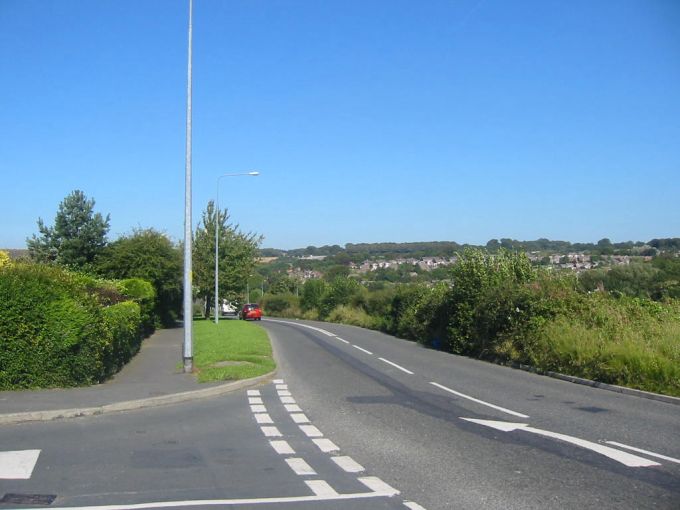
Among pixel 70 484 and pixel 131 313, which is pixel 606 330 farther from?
pixel 70 484

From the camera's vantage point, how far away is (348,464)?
306 inches

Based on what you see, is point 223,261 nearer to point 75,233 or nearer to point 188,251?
point 75,233

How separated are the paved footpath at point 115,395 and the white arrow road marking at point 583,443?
5.25 m

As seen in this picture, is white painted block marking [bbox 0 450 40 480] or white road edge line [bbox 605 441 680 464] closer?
white painted block marking [bbox 0 450 40 480]

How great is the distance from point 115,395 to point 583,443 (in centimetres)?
780

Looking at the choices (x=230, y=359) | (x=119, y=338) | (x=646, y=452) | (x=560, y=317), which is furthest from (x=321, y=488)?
(x=560, y=317)

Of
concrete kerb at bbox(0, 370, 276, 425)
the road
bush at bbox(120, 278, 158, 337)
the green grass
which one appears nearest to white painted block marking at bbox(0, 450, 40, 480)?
the road

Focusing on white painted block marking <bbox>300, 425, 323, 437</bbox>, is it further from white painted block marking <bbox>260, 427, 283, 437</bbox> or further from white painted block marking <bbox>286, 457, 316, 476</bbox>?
white painted block marking <bbox>286, 457, 316, 476</bbox>

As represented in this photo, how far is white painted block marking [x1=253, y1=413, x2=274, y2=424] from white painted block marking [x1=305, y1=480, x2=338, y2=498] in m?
3.61

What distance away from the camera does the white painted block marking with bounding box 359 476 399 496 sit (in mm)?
6570

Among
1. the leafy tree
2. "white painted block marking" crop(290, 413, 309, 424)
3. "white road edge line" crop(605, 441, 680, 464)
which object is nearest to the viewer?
"white road edge line" crop(605, 441, 680, 464)

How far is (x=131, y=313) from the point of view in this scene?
20203 mm

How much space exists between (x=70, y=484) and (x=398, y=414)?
5743 mm

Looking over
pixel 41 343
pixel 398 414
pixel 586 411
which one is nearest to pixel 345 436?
pixel 398 414
